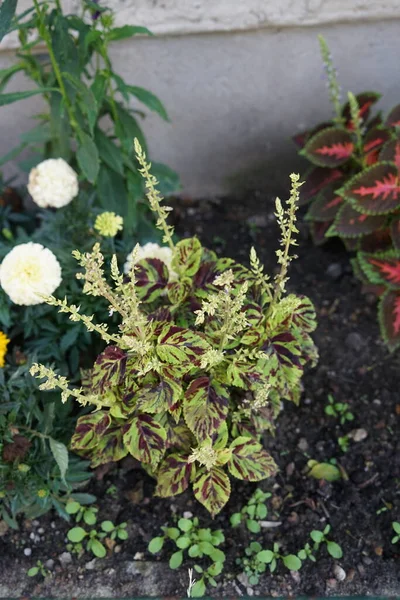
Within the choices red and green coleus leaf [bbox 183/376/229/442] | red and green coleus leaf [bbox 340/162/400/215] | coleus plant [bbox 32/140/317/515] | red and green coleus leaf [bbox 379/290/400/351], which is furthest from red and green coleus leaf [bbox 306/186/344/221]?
red and green coleus leaf [bbox 183/376/229/442]

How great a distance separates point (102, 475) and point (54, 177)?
1.04 m

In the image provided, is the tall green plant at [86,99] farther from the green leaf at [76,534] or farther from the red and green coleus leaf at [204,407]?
the green leaf at [76,534]

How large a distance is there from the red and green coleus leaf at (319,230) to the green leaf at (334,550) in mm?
1232

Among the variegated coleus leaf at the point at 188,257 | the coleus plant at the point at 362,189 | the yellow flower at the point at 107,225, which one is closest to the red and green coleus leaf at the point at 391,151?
the coleus plant at the point at 362,189

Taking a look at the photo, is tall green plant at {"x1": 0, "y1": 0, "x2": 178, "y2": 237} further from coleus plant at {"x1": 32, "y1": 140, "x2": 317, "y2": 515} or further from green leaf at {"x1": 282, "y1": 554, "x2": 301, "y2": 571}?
green leaf at {"x1": 282, "y1": 554, "x2": 301, "y2": 571}

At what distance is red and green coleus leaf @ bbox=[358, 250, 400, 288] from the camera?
86.0 inches

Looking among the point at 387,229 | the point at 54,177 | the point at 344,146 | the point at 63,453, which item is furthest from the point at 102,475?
the point at 344,146

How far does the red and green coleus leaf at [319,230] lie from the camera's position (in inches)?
100

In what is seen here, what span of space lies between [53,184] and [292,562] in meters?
1.47

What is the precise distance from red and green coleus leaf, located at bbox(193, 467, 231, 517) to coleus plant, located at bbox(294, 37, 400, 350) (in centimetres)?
84

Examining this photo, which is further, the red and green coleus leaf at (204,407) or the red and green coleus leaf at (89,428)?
the red and green coleus leaf at (89,428)

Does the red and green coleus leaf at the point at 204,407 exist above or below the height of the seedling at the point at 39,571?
above

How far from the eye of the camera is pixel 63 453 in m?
1.68

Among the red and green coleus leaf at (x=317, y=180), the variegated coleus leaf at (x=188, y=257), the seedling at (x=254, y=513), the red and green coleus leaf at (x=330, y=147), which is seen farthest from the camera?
the red and green coleus leaf at (x=317, y=180)
